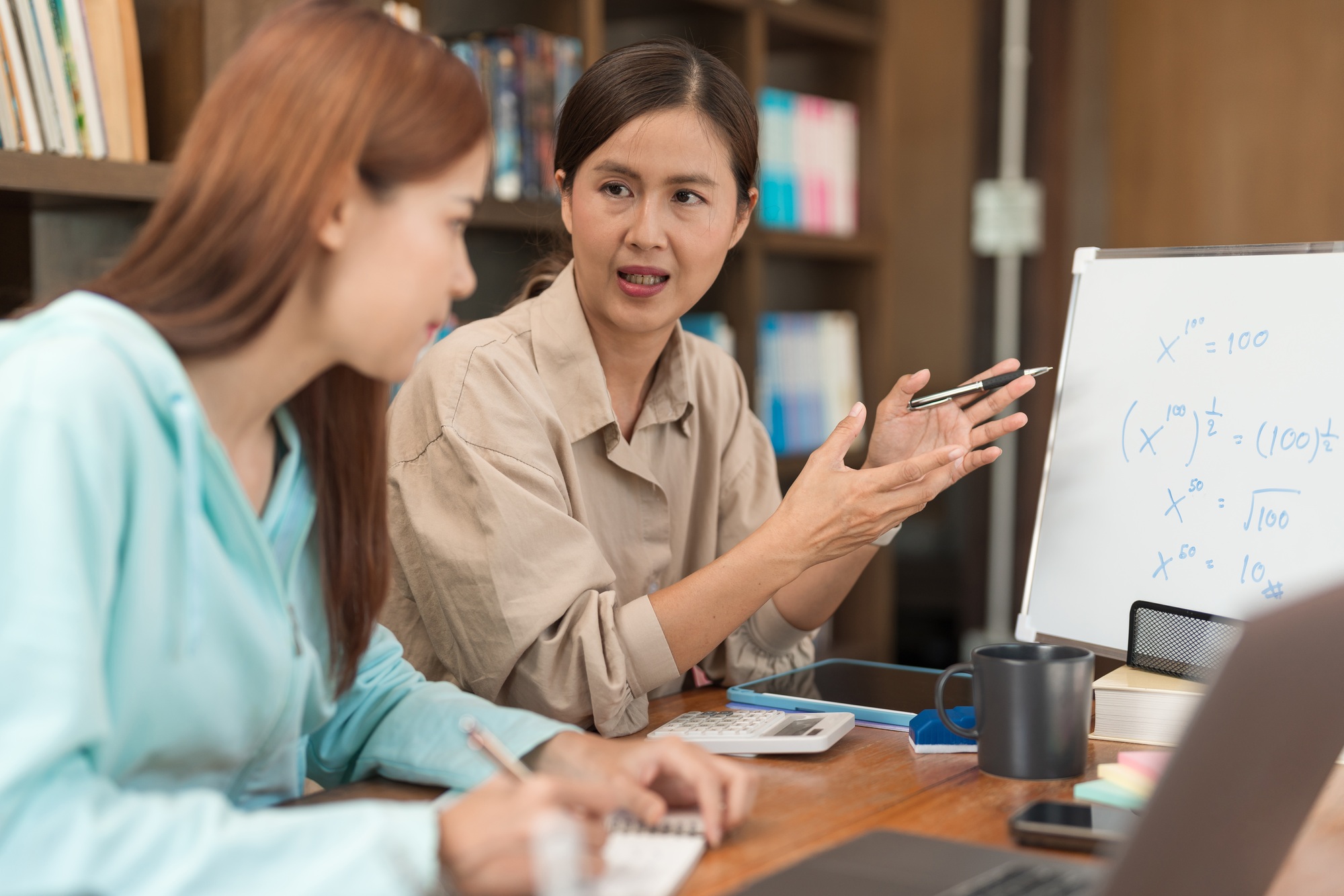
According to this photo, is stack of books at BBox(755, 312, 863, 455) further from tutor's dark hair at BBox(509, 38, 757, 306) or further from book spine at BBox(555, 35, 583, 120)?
tutor's dark hair at BBox(509, 38, 757, 306)

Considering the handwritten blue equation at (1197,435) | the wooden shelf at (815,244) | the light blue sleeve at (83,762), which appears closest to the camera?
the light blue sleeve at (83,762)

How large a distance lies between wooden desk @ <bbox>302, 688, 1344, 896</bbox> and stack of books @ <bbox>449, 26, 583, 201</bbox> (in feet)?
4.74

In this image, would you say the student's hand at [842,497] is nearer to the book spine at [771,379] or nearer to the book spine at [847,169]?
the book spine at [771,379]

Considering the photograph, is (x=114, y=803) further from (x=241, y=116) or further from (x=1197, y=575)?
(x=1197, y=575)

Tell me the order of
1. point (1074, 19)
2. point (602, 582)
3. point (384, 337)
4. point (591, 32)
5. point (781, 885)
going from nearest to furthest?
point (781, 885) → point (384, 337) → point (602, 582) → point (591, 32) → point (1074, 19)

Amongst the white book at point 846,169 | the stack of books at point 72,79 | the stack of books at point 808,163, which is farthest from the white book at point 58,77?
the white book at point 846,169

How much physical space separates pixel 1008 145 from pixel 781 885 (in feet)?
11.2

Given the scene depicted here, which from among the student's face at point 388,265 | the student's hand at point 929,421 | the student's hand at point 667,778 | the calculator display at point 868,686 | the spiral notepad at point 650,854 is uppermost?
the student's face at point 388,265

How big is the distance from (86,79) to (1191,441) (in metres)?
1.49

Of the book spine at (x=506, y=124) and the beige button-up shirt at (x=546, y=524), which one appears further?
the book spine at (x=506, y=124)

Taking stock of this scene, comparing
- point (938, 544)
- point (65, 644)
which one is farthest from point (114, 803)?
point (938, 544)

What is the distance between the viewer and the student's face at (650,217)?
151 centimetres

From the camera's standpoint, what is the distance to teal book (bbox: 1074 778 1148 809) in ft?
3.14

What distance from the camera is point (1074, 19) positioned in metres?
3.67
